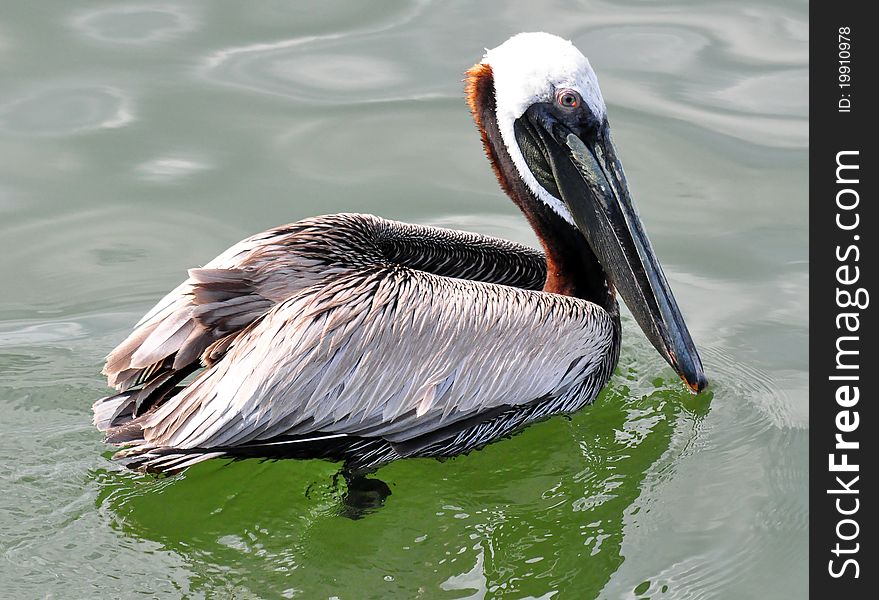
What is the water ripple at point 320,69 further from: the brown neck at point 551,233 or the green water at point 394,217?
the brown neck at point 551,233

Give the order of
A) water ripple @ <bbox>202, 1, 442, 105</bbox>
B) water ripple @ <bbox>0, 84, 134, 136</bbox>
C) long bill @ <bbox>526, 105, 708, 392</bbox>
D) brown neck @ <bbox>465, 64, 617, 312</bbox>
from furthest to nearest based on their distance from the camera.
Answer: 1. water ripple @ <bbox>202, 1, 442, 105</bbox>
2. water ripple @ <bbox>0, 84, 134, 136</bbox>
3. brown neck @ <bbox>465, 64, 617, 312</bbox>
4. long bill @ <bbox>526, 105, 708, 392</bbox>

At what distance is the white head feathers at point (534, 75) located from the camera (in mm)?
4777

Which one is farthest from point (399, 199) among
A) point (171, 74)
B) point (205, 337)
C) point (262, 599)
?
point (262, 599)

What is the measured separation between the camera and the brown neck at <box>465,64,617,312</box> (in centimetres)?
507

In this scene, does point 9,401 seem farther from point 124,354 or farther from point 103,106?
point 103,106

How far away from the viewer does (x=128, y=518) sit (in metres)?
4.47

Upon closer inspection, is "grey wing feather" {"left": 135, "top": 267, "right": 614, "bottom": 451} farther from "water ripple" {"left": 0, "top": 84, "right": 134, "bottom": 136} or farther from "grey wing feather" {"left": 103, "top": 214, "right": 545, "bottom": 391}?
"water ripple" {"left": 0, "top": 84, "right": 134, "bottom": 136}

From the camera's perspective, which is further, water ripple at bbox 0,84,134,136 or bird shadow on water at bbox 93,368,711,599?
water ripple at bbox 0,84,134,136

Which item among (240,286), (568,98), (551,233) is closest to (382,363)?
(240,286)

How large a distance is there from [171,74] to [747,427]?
3.86 m

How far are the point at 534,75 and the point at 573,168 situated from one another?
0.40 metres

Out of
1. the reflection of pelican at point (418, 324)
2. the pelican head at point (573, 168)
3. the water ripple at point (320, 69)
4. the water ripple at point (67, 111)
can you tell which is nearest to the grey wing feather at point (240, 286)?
the reflection of pelican at point (418, 324)

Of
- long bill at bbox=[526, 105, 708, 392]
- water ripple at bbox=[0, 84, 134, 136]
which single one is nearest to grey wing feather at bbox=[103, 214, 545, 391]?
long bill at bbox=[526, 105, 708, 392]

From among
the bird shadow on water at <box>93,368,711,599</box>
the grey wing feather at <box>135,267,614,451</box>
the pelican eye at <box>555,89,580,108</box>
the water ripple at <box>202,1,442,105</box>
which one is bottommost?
the bird shadow on water at <box>93,368,711,599</box>
